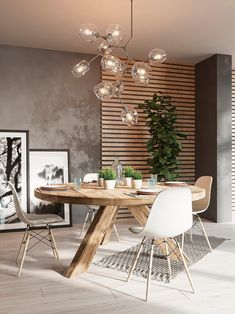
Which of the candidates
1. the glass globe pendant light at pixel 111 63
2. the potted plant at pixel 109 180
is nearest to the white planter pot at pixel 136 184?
the potted plant at pixel 109 180

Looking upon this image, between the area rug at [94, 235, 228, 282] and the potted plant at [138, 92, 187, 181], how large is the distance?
155 centimetres

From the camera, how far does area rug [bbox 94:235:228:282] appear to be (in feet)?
10.9

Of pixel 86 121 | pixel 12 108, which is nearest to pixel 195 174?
pixel 86 121

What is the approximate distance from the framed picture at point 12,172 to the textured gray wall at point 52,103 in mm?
159

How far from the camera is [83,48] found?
543 centimetres

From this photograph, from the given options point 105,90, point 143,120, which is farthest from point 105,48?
point 143,120

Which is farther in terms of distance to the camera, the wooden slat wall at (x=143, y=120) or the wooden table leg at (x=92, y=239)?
the wooden slat wall at (x=143, y=120)

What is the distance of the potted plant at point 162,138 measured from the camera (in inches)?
221

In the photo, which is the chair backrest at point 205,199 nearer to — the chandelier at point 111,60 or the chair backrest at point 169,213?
the chair backrest at point 169,213

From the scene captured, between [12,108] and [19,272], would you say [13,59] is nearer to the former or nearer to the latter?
[12,108]

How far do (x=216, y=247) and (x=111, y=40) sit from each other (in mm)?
2821

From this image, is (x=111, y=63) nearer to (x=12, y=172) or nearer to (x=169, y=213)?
(x=169, y=213)

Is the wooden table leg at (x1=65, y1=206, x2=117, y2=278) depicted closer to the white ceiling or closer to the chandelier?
the chandelier

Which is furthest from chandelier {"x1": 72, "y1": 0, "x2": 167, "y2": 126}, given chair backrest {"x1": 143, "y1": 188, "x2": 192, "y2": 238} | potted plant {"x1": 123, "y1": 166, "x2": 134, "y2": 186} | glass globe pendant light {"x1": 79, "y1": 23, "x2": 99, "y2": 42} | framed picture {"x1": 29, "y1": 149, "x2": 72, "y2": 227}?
framed picture {"x1": 29, "y1": 149, "x2": 72, "y2": 227}
